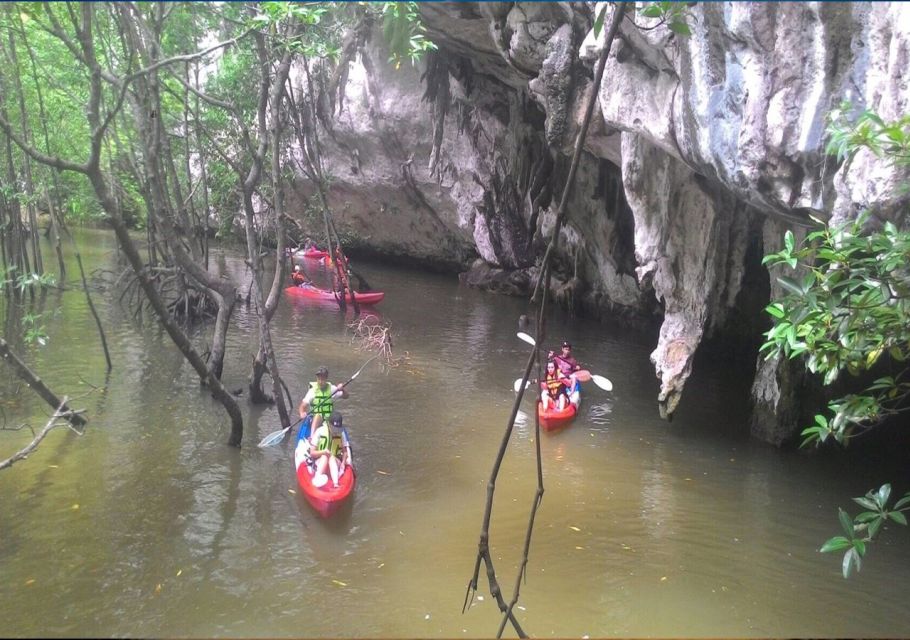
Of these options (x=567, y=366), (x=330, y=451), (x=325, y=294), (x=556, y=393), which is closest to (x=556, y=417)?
(x=556, y=393)

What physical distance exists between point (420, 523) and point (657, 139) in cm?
473

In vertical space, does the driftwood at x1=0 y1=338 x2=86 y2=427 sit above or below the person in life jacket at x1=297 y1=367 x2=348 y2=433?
above

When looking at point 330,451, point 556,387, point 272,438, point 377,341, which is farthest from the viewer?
point 377,341

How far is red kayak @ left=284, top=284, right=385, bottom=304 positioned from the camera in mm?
18141

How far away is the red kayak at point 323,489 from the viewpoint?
6797 millimetres

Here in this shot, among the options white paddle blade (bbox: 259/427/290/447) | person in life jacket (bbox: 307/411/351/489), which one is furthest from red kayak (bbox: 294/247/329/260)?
person in life jacket (bbox: 307/411/351/489)

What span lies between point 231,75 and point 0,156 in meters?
7.64

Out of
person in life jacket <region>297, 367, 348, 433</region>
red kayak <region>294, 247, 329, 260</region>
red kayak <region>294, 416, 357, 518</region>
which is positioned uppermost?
red kayak <region>294, 247, 329, 260</region>

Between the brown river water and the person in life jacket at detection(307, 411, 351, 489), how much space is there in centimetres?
36

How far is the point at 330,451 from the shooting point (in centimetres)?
731

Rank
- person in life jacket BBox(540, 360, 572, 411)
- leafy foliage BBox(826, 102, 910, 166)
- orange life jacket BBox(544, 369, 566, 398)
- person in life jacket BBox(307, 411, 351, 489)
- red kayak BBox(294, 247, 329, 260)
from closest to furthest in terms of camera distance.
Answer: leafy foliage BBox(826, 102, 910, 166), person in life jacket BBox(307, 411, 351, 489), person in life jacket BBox(540, 360, 572, 411), orange life jacket BBox(544, 369, 566, 398), red kayak BBox(294, 247, 329, 260)

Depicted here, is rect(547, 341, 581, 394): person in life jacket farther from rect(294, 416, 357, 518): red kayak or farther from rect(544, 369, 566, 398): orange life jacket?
rect(294, 416, 357, 518): red kayak

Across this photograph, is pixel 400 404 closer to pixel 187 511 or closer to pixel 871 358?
pixel 187 511

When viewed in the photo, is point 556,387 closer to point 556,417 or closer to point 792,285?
point 556,417
